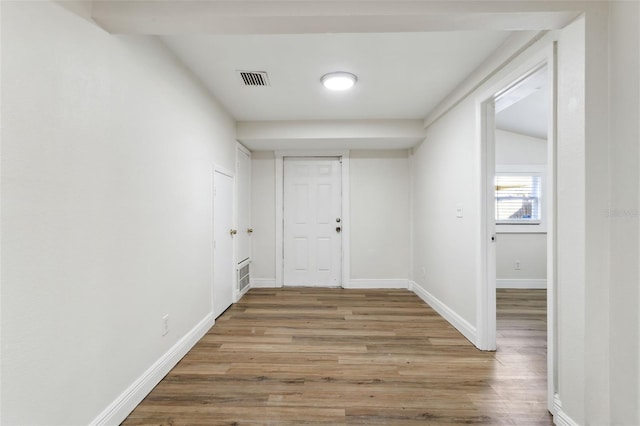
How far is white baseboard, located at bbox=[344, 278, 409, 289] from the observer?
174 inches

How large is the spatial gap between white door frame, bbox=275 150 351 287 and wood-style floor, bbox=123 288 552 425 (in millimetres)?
1158

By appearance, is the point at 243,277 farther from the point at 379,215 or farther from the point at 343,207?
the point at 379,215

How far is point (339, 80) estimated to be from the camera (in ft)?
8.30

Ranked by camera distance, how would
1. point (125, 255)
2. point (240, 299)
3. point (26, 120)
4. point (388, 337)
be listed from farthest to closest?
point (240, 299) < point (388, 337) < point (125, 255) < point (26, 120)

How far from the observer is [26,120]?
3.60 feet

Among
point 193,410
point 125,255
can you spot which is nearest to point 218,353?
point 193,410

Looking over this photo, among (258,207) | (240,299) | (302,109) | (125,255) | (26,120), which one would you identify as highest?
(302,109)

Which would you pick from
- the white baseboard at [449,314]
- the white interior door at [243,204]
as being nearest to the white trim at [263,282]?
the white interior door at [243,204]

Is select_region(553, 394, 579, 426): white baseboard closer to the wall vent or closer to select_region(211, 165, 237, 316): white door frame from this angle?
select_region(211, 165, 237, 316): white door frame

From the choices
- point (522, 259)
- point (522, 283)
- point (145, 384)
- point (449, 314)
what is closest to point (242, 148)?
point (145, 384)

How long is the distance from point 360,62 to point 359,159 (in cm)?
217

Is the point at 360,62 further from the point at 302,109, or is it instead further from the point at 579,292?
the point at 579,292

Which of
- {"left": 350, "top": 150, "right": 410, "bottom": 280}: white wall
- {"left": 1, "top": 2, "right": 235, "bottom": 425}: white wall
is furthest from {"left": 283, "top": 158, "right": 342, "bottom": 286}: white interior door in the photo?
{"left": 1, "top": 2, "right": 235, "bottom": 425}: white wall

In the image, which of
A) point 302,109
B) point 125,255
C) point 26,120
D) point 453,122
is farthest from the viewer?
point 302,109
